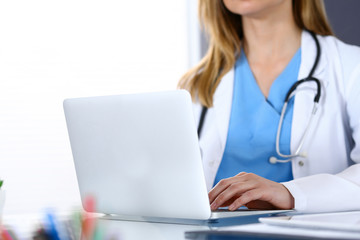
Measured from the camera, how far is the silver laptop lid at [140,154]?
0.64m

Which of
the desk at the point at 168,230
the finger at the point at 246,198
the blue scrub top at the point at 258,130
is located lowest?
the blue scrub top at the point at 258,130

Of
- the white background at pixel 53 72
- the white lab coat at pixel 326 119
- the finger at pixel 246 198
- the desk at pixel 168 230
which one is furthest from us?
the white background at pixel 53 72

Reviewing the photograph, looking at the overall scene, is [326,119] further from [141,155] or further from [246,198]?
[141,155]

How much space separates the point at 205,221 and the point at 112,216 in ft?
0.71

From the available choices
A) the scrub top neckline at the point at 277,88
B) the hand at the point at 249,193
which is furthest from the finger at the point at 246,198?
the scrub top neckline at the point at 277,88

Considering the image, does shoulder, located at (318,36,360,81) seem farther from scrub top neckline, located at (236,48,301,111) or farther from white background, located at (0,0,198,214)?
white background, located at (0,0,198,214)

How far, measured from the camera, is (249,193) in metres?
0.76

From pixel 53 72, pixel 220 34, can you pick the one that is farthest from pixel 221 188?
pixel 53 72

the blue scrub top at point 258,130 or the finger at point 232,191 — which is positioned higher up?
the finger at point 232,191

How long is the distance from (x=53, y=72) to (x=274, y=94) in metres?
0.96

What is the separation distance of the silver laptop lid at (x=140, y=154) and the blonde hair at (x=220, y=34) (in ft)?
2.22

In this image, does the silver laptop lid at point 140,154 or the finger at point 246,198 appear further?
the finger at point 246,198

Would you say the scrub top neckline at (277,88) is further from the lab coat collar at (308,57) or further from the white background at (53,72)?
the white background at (53,72)

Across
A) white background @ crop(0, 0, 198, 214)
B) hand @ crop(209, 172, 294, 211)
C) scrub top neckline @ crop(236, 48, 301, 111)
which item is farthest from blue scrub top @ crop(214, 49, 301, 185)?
white background @ crop(0, 0, 198, 214)
